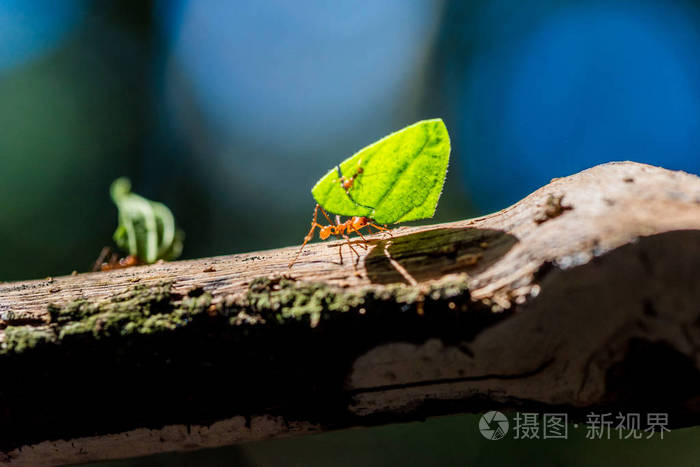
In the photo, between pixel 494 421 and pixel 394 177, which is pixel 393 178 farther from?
pixel 494 421

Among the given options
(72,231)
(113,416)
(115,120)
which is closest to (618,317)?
(113,416)

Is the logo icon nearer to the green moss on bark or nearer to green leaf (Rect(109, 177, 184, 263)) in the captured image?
the green moss on bark

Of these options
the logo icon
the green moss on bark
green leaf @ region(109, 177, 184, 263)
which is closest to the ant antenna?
the green moss on bark

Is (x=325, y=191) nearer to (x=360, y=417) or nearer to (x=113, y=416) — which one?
(x=360, y=417)

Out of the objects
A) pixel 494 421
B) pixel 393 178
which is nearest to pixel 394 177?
pixel 393 178

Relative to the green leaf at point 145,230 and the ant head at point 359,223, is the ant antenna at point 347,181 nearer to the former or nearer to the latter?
the ant head at point 359,223

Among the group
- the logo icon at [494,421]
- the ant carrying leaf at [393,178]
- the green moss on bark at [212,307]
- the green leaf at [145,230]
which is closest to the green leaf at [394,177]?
the ant carrying leaf at [393,178]
